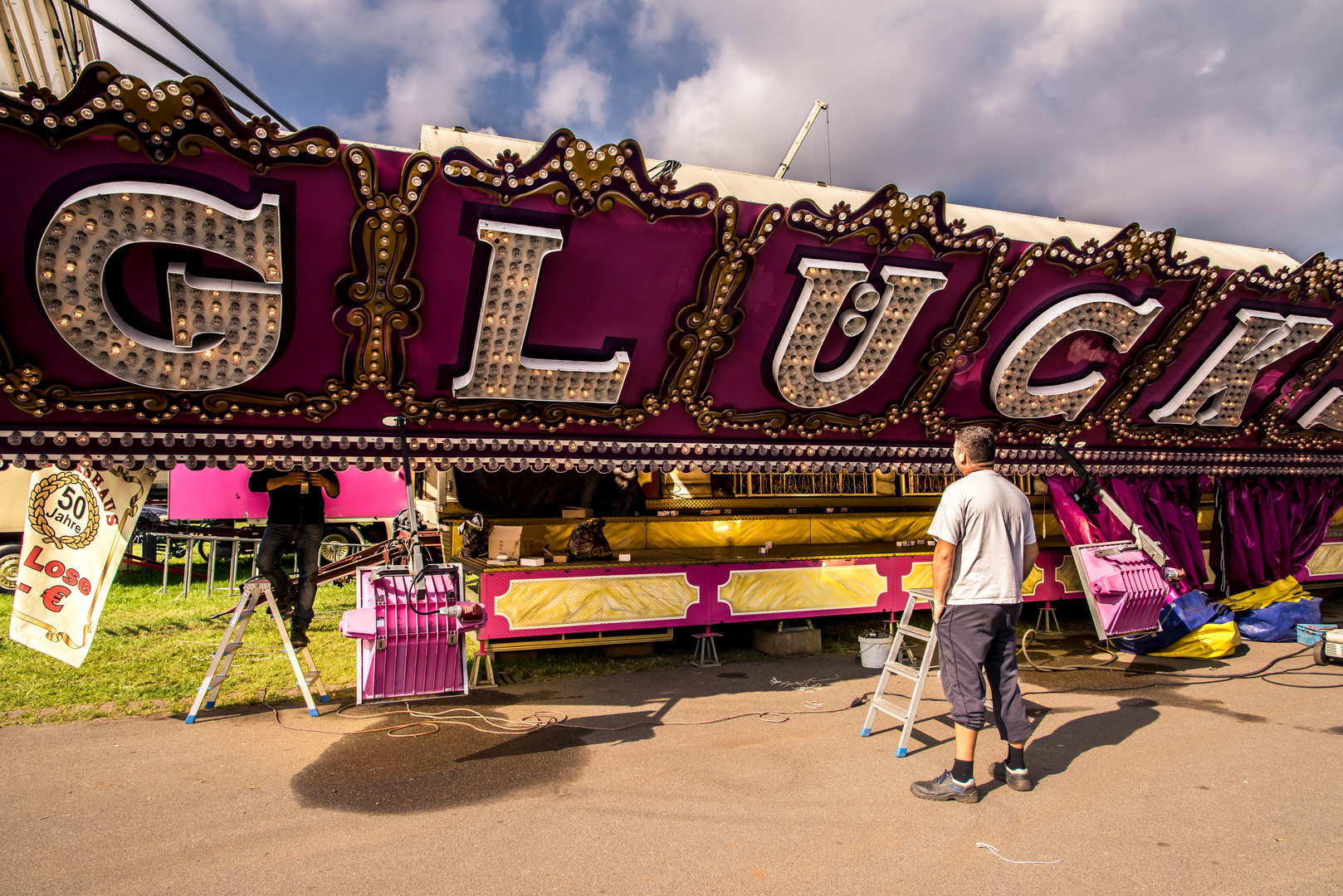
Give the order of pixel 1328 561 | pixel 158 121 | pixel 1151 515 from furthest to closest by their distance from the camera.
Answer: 1. pixel 1328 561
2. pixel 1151 515
3. pixel 158 121

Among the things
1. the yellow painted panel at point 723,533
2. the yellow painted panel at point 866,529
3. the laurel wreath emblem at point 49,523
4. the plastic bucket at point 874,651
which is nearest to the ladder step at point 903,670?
the plastic bucket at point 874,651

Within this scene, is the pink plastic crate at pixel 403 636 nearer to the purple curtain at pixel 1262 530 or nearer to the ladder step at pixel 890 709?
the ladder step at pixel 890 709

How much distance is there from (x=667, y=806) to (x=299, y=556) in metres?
3.88

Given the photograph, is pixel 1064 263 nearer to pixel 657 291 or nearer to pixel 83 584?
pixel 657 291

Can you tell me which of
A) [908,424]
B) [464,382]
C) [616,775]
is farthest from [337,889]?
[908,424]

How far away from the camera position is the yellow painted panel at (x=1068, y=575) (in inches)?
344

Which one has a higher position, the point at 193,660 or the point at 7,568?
the point at 7,568

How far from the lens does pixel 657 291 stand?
19.3ft

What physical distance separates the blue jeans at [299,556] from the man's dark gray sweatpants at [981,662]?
185 inches

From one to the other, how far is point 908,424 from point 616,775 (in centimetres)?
433

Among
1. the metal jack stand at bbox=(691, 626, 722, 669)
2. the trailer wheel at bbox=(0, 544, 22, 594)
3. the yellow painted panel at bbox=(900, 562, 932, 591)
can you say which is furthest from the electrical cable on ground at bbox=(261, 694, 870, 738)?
the trailer wheel at bbox=(0, 544, 22, 594)

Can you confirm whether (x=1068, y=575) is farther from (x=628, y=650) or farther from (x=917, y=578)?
(x=628, y=650)

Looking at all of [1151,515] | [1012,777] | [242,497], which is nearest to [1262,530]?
[1151,515]

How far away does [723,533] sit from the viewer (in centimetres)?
906
